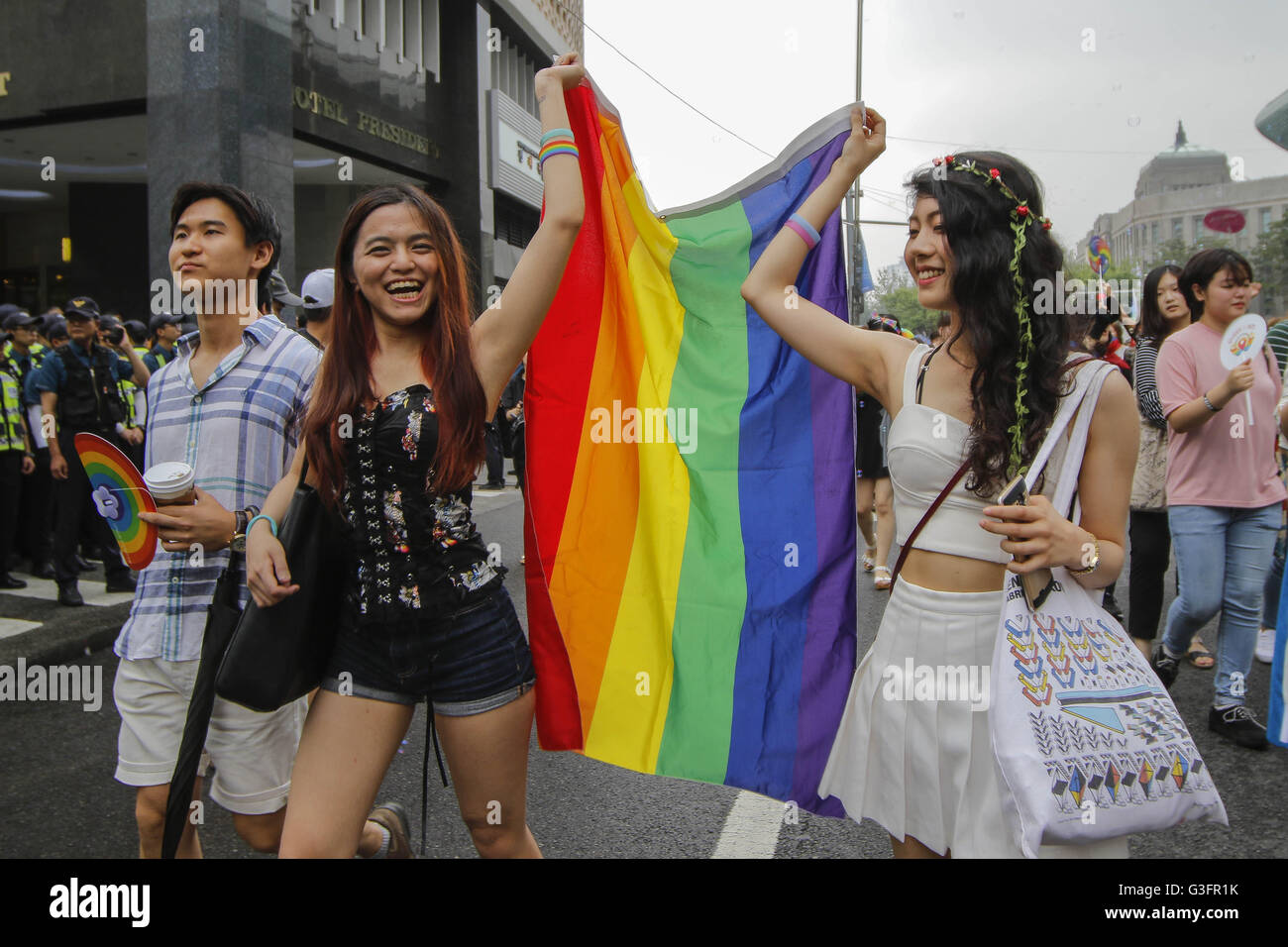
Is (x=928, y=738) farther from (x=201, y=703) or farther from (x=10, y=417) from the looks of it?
(x=10, y=417)

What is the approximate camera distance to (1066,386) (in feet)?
6.46

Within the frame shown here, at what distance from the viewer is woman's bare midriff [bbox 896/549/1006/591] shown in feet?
6.69

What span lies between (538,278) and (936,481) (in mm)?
1063

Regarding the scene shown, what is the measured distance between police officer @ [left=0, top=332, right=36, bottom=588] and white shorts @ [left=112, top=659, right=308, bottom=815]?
6232mm

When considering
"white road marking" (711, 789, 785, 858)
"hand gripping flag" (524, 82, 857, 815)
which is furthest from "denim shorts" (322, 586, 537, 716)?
"white road marking" (711, 789, 785, 858)

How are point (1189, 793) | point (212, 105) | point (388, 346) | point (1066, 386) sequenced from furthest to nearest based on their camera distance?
point (212, 105) < point (388, 346) < point (1066, 386) < point (1189, 793)

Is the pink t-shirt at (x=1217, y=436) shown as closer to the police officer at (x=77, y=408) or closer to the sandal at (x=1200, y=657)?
the sandal at (x=1200, y=657)

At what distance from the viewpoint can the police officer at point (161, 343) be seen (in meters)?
9.39

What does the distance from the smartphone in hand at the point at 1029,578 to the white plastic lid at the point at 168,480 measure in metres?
1.85

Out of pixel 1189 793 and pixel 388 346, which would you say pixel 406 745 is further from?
pixel 1189 793

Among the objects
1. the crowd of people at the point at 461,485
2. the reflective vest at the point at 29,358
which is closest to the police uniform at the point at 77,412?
the reflective vest at the point at 29,358

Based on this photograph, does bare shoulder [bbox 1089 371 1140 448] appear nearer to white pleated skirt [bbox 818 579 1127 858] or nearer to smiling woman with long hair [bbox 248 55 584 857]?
white pleated skirt [bbox 818 579 1127 858]

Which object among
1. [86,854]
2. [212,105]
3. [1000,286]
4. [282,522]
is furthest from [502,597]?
[212,105]

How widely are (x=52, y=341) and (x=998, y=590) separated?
8.75 meters
